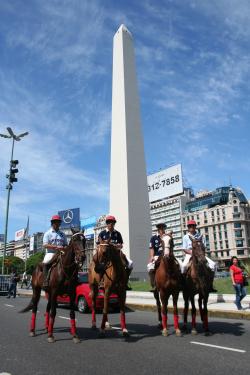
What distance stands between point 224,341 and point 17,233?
499 ft

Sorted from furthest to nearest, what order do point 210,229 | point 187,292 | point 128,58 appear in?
point 210,229, point 128,58, point 187,292

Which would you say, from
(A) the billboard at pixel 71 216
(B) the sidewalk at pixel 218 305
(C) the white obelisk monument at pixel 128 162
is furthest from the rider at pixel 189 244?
(A) the billboard at pixel 71 216

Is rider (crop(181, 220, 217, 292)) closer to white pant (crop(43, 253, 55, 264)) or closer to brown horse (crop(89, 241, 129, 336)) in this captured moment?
brown horse (crop(89, 241, 129, 336))

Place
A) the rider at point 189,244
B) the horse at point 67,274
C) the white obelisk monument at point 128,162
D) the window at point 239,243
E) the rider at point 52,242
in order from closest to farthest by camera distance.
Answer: the horse at point 67,274 → the rider at point 52,242 → the rider at point 189,244 → the white obelisk monument at point 128,162 → the window at point 239,243

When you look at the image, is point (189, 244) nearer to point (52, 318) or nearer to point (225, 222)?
point (52, 318)

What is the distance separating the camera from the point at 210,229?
130 m

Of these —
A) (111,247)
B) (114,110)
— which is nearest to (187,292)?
(111,247)

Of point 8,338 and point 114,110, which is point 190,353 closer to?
point 8,338

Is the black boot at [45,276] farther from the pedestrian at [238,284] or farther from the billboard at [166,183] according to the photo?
the billboard at [166,183]

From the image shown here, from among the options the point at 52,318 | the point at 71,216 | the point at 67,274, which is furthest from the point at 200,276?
the point at 71,216

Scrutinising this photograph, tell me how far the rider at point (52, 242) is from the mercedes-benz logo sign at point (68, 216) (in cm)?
7010

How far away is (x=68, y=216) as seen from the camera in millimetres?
80500

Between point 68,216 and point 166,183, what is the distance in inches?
1426

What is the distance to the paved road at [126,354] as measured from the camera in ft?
19.6
